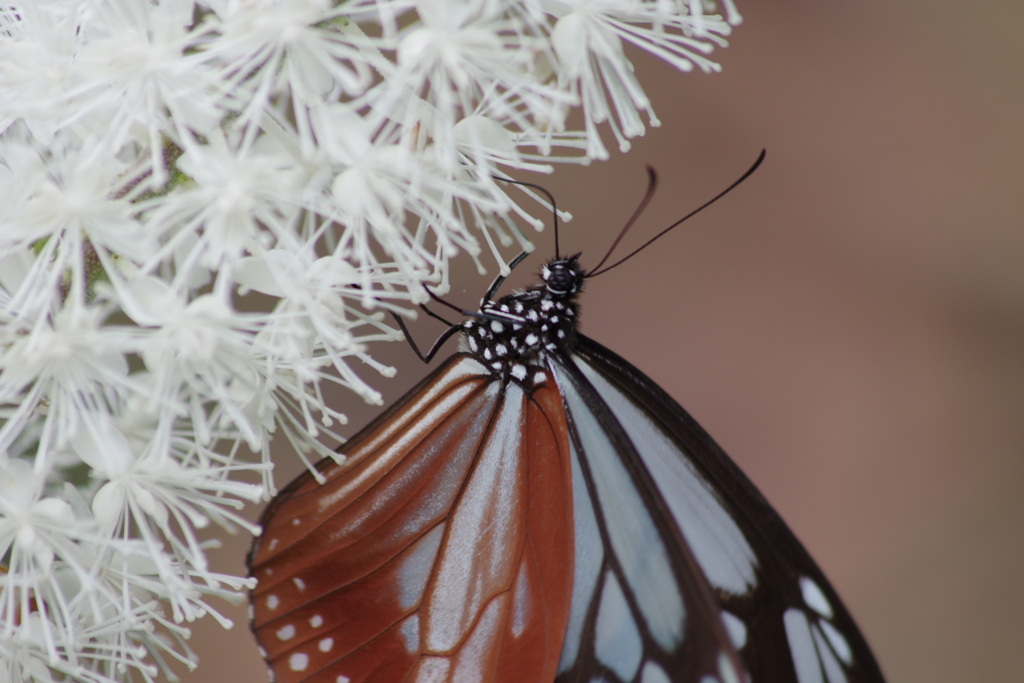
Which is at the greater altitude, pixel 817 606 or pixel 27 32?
pixel 27 32

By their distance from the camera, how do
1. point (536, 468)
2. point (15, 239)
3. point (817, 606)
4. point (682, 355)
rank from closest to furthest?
point (15, 239) → point (817, 606) → point (536, 468) → point (682, 355)

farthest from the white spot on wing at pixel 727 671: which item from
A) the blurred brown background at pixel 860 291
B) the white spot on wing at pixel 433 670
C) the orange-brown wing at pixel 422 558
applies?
the blurred brown background at pixel 860 291

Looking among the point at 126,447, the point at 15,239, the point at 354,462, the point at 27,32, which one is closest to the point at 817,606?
the point at 354,462

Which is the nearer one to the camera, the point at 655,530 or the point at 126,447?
the point at 126,447

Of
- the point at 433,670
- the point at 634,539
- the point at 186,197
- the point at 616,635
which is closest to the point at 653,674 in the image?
the point at 616,635

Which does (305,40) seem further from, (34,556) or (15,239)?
(34,556)

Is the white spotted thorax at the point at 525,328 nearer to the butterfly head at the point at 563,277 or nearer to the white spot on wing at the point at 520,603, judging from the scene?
the butterfly head at the point at 563,277
